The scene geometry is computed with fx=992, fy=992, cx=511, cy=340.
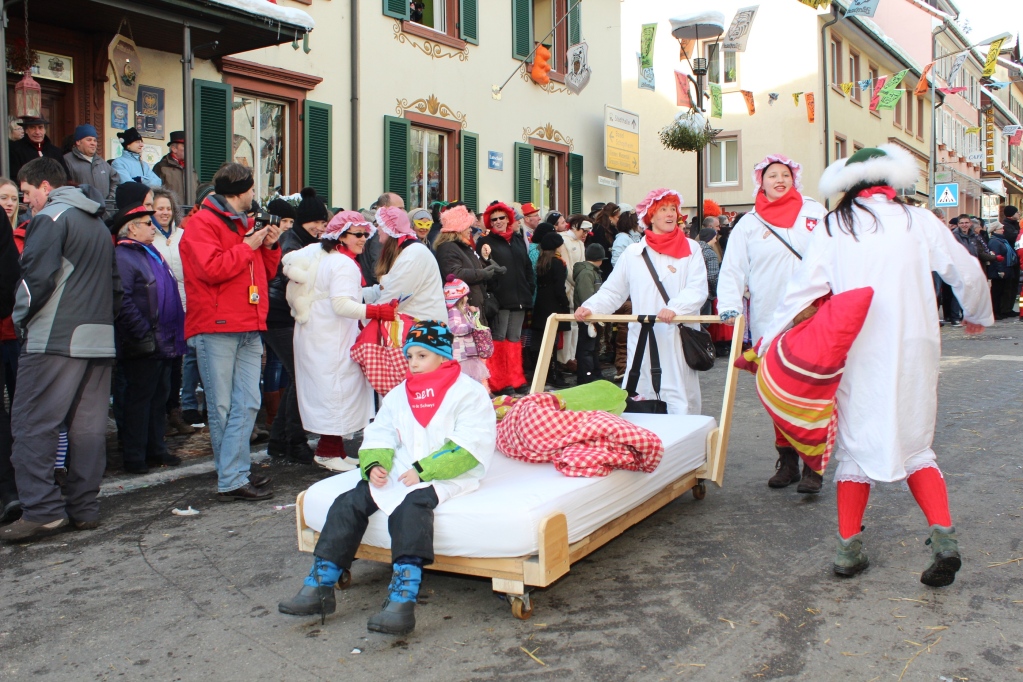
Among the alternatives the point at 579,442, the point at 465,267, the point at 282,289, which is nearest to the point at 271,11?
the point at 465,267

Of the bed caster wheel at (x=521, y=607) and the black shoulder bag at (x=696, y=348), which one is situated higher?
the black shoulder bag at (x=696, y=348)

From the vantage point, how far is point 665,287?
6.80 meters

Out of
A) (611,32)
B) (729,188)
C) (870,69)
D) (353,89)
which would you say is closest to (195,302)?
(353,89)

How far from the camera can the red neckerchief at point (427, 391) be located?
4.43m

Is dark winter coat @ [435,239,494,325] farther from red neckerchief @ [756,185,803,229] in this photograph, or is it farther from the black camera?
red neckerchief @ [756,185,803,229]

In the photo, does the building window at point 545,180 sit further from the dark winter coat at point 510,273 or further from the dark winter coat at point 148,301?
the dark winter coat at point 148,301

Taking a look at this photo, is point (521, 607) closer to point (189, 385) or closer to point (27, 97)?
point (189, 385)

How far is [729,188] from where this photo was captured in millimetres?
29484

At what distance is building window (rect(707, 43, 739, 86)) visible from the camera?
29219 millimetres

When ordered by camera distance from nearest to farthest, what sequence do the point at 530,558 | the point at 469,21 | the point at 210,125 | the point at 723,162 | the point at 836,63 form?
the point at 530,558 → the point at 210,125 → the point at 469,21 → the point at 723,162 → the point at 836,63

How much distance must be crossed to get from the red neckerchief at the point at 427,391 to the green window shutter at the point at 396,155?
1001 centimetres

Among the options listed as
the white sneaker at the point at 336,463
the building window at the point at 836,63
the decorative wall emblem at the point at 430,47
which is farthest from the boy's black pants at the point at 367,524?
the building window at the point at 836,63

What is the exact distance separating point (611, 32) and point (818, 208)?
13777 mm

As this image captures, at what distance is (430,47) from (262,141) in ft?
11.3
